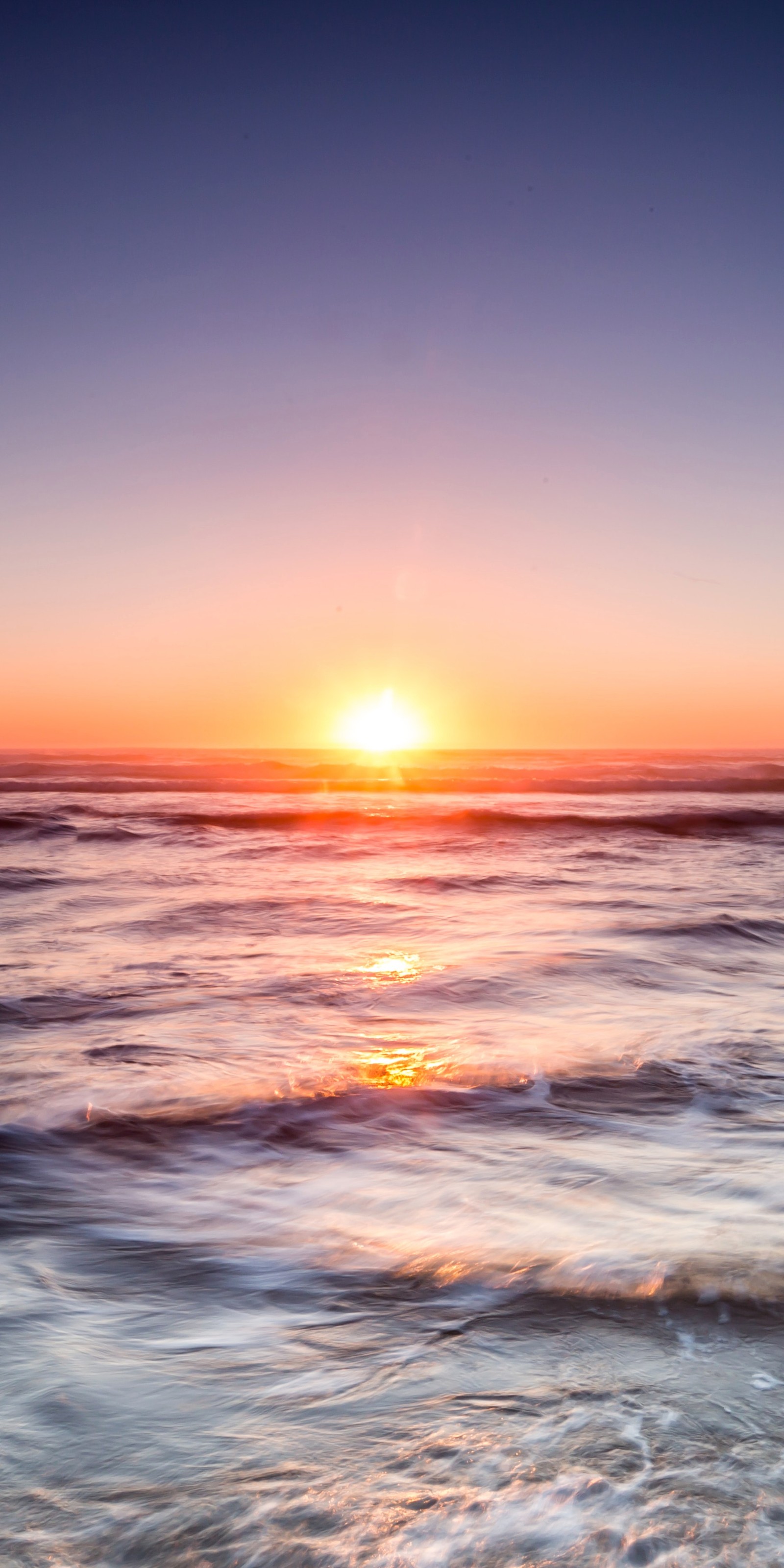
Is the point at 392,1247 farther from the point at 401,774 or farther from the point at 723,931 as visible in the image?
the point at 401,774

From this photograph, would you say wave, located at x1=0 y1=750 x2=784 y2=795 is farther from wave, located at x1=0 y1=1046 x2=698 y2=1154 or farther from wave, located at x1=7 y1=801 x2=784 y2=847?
wave, located at x1=0 y1=1046 x2=698 y2=1154

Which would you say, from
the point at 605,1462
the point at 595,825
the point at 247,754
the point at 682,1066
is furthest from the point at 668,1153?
the point at 247,754

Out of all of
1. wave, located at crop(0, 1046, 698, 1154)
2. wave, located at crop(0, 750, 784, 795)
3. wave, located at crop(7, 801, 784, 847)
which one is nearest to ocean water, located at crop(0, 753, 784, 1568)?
wave, located at crop(0, 1046, 698, 1154)

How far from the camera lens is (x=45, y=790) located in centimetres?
2445

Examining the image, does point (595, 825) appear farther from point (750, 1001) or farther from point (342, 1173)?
point (342, 1173)

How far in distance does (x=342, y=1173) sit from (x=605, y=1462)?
154 centimetres

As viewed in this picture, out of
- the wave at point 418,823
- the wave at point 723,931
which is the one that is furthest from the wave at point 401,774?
the wave at point 723,931

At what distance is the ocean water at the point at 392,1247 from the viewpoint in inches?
62.1

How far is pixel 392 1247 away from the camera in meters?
2.52

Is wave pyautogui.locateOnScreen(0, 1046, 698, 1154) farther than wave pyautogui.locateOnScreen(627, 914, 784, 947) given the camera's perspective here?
No

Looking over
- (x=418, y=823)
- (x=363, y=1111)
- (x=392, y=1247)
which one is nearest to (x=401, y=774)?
(x=418, y=823)

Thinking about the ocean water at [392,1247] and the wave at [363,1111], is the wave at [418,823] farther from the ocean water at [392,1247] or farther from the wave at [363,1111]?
the wave at [363,1111]

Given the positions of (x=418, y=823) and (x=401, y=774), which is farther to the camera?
(x=401, y=774)

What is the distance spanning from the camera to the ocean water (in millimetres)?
1578
